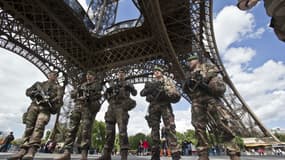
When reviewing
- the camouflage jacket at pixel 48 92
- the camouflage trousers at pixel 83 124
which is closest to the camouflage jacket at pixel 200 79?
the camouflage trousers at pixel 83 124

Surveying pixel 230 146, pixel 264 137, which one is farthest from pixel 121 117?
pixel 264 137

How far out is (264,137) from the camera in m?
20.6

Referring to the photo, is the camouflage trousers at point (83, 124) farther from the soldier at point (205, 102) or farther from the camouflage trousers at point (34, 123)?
the soldier at point (205, 102)

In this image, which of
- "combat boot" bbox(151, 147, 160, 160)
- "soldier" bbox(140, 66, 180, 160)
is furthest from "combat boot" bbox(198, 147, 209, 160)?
"combat boot" bbox(151, 147, 160, 160)

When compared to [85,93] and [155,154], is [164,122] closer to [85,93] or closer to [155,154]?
[155,154]

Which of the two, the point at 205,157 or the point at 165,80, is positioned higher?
the point at 165,80

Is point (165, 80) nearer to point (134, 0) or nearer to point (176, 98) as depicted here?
point (176, 98)

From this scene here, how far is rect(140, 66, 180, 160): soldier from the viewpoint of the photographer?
15.0 feet

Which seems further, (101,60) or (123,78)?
(101,60)

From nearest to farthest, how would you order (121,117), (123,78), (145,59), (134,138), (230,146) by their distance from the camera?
(230,146) < (121,117) < (123,78) < (145,59) < (134,138)

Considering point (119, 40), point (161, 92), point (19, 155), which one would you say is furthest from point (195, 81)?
point (119, 40)

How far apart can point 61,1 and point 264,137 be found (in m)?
21.2

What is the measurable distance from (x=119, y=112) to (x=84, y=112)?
86 centimetres

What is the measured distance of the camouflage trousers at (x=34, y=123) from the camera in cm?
445
